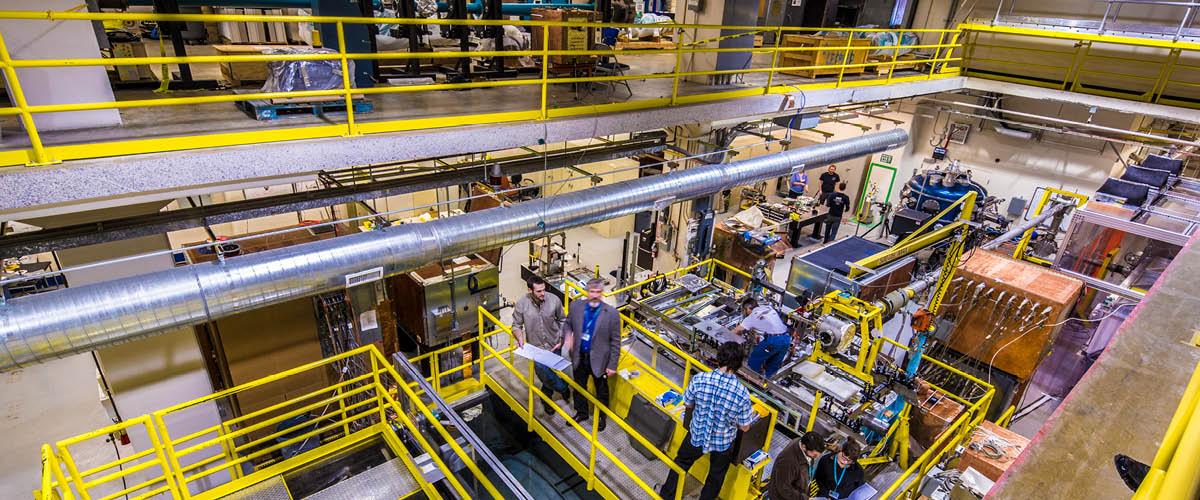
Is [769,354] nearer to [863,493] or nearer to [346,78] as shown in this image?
[863,493]

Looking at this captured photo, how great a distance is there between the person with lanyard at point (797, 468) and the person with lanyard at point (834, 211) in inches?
506

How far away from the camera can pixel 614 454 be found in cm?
657

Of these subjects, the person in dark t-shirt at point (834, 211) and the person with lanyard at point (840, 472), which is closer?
the person with lanyard at point (840, 472)

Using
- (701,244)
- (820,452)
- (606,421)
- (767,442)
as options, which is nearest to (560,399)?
(606,421)

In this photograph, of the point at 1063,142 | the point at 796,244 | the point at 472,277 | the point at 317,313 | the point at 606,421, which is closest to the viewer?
the point at 606,421

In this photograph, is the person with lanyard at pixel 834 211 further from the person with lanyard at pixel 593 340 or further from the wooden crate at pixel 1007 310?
the person with lanyard at pixel 593 340

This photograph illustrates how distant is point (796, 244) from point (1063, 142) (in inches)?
273

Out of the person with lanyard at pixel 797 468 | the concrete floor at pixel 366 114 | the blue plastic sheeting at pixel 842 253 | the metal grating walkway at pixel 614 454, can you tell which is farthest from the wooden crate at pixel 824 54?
the metal grating walkway at pixel 614 454

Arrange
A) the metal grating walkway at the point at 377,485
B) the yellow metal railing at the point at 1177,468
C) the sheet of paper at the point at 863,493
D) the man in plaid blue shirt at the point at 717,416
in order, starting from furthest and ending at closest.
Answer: the sheet of paper at the point at 863,493 → the metal grating walkway at the point at 377,485 → the man in plaid blue shirt at the point at 717,416 → the yellow metal railing at the point at 1177,468

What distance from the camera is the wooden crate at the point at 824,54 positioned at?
1070 centimetres

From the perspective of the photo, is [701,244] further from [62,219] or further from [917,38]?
[917,38]

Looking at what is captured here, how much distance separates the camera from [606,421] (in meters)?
7.09

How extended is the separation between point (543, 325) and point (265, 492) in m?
3.38

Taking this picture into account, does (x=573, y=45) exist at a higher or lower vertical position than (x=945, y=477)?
higher
